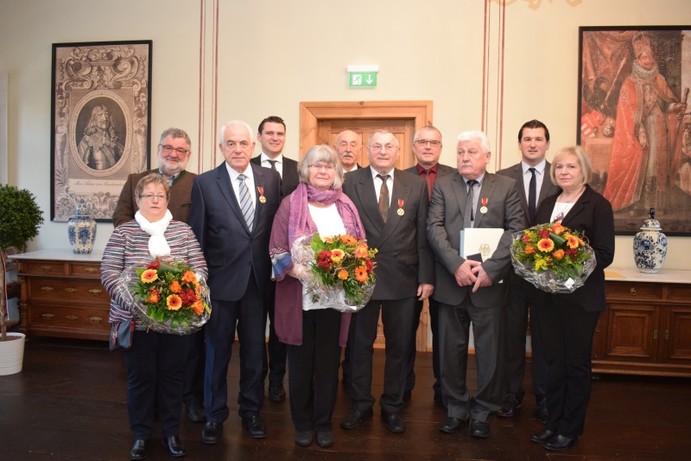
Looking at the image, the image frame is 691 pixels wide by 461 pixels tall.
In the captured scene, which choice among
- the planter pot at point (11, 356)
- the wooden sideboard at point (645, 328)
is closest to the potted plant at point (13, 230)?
the planter pot at point (11, 356)

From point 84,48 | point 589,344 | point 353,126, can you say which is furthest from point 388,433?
point 84,48

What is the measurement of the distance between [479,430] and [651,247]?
8.30ft

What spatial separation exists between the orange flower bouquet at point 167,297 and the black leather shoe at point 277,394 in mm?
1384

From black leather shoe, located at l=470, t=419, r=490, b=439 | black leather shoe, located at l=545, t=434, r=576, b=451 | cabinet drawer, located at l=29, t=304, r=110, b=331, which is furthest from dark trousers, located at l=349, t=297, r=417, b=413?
cabinet drawer, located at l=29, t=304, r=110, b=331

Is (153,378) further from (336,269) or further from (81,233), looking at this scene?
(81,233)

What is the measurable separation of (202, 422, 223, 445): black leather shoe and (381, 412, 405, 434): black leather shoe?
0.99 metres

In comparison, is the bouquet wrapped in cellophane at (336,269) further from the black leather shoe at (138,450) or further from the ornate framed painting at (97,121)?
the ornate framed painting at (97,121)

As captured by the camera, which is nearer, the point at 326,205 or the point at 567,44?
the point at 326,205

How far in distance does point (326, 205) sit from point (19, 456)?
82.4 inches

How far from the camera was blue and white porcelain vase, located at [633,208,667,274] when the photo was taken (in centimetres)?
473

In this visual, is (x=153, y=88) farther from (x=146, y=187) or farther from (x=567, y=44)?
(x=567, y=44)

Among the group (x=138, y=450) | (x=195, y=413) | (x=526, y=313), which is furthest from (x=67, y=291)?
(x=526, y=313)

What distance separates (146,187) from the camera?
2.84 metres

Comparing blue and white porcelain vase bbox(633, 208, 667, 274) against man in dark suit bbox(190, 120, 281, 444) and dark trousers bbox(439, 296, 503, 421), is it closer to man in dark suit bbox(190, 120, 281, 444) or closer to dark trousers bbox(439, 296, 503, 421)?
dark trousers bbox(439, 296, 503, 421)
